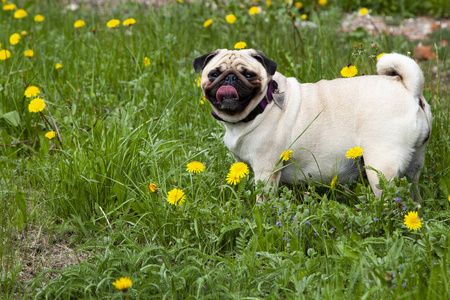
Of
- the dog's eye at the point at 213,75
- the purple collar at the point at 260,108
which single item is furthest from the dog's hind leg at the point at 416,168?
the dog's eye at the point at 213,75

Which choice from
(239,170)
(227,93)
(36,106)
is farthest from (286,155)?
(36,106)

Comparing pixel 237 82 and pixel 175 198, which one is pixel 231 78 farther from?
pixel 175 198

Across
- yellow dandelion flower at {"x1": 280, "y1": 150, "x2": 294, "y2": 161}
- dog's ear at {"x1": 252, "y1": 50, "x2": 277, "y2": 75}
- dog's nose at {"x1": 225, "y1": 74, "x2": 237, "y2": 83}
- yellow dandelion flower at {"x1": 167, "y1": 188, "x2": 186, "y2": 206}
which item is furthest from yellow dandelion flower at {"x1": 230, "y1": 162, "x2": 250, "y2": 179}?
dog's ear at {"x1": 252, "y1": 50, "x2": 277, "y2": 75}

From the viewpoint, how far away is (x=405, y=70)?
9.50 feet

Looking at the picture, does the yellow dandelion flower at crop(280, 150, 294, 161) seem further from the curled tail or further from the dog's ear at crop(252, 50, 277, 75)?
the curled tail

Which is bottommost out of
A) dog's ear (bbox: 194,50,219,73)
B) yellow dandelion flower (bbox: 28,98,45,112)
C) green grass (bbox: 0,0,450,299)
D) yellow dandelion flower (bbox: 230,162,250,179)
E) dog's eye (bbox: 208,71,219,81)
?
green grass (bbox: 0,0,450,299)

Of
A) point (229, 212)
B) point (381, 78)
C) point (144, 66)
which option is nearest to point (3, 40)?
point (144, 66)

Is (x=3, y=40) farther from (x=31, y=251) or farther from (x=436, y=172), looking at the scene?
(x=436, y=172)

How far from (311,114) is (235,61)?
0.59m

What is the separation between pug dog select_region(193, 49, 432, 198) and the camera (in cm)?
286

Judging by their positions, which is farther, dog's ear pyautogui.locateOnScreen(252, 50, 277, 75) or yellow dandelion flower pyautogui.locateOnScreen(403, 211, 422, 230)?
dog's ear pyautogui.locateOnScreen(252, 50, 277, 75)

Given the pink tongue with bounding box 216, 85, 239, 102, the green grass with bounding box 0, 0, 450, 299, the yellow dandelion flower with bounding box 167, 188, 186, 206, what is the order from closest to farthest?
the green grass with bounding box 0, 0, 450, 299, the yellow dandelion flower with bounding box 167, 188, 186, 206, the pink tongue with bounding box 216, 85, 239, 102

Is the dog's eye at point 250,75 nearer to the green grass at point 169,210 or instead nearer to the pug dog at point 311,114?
the pug dog at point 311,114

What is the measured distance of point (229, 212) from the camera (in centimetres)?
286
